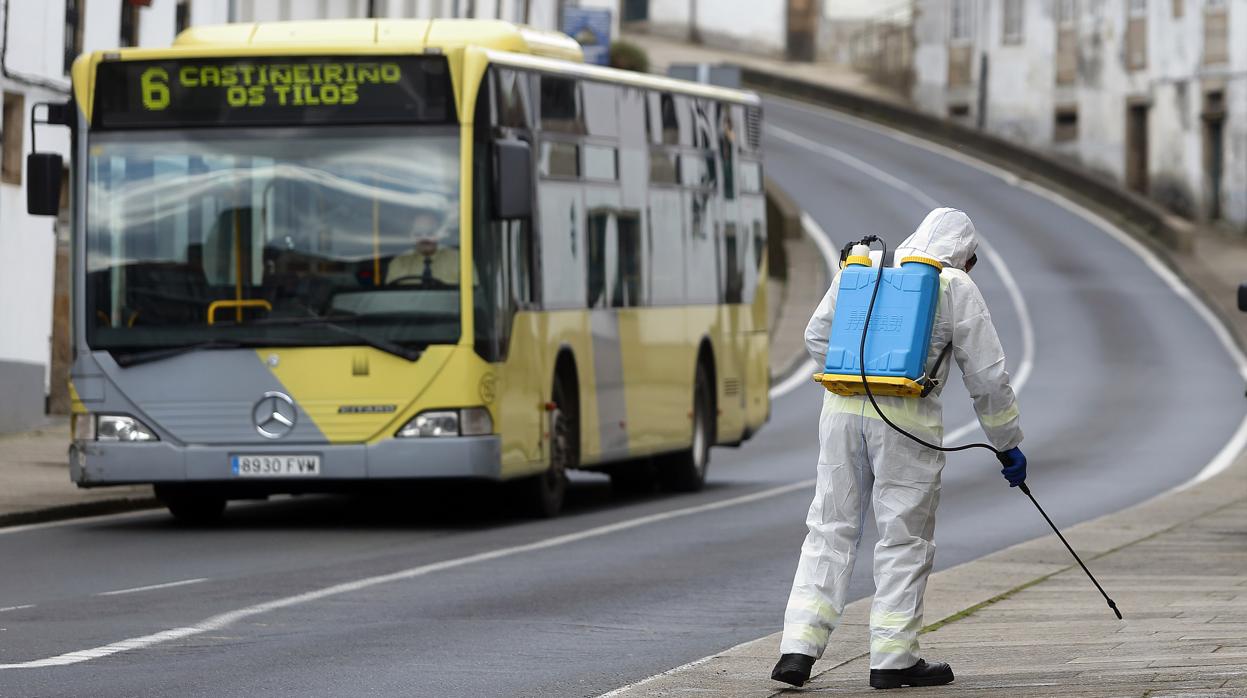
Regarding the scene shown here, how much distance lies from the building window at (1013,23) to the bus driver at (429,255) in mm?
64464

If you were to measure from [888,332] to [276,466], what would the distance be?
28.6ft

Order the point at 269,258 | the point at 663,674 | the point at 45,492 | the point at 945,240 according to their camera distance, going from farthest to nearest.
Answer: the point at 45,492 → the point at 269,258 → the point at 663,674 → the point at 945,240

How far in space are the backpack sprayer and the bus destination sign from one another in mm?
8599

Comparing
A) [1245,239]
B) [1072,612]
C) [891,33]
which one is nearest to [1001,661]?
[1072,612]

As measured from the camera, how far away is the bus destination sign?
17.4 meters

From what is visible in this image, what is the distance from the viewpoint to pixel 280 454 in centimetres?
1720

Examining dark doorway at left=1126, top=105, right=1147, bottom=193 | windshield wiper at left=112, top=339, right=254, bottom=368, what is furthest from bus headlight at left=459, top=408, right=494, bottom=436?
dark doorway at left=1126, top=105, right=1147, bottom=193

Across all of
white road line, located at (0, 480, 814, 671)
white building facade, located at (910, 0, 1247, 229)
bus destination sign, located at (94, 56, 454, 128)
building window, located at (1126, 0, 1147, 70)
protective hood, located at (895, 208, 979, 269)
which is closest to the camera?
protective hood, located at (895, 208, 979, 269)

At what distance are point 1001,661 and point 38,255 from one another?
2207 cm

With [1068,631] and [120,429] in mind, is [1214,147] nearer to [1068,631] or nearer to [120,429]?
[120,429]

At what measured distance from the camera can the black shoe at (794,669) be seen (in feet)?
28.9

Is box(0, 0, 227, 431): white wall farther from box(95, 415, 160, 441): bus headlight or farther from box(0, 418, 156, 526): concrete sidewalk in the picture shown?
box(95, 415, 160, 441): bus headlight

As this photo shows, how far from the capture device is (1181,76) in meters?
70.1

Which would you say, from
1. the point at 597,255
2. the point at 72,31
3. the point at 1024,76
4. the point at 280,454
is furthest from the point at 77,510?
the point at 1024,76
